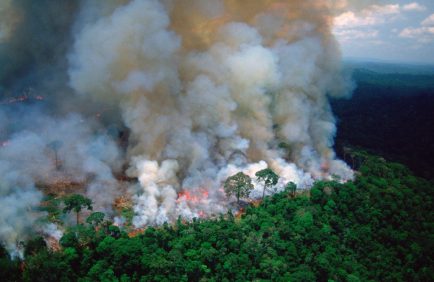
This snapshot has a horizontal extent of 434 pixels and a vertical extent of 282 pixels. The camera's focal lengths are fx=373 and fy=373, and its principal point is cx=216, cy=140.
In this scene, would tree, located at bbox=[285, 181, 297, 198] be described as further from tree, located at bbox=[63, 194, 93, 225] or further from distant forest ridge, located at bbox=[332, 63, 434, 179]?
distant forest ridge, located at bbox=[332, 63, 434, 179]

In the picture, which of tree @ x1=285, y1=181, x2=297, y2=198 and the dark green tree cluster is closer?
the dark green tree cluster

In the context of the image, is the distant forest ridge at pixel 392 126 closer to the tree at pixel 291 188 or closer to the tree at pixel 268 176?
the tree at pixel 291 188

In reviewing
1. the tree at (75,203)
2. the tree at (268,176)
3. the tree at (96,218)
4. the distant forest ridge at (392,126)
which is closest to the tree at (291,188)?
the tree at (268,176)

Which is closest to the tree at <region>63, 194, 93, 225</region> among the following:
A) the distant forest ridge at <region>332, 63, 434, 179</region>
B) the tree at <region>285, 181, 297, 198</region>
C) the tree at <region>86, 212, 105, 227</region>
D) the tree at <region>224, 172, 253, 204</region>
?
the tree at <region>86, 212, 105, 227</region>

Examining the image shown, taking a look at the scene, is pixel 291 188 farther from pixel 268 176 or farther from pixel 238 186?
pixel 238 186

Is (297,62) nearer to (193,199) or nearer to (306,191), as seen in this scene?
(306,191)
